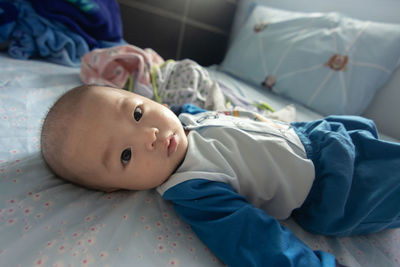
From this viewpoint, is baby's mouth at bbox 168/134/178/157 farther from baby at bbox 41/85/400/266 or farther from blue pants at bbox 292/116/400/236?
blue pants at bbox 292/116/400/236

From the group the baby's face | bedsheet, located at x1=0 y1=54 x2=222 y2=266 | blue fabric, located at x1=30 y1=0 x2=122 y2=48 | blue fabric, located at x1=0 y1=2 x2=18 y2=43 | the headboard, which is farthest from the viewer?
the headboard

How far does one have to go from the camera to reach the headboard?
→ 1.79 m

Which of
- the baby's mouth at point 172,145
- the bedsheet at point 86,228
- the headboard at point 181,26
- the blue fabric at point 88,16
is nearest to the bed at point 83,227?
the bedsheet at point 86,228

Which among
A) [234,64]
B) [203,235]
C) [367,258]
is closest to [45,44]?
[234,64]

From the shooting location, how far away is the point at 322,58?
1.21m

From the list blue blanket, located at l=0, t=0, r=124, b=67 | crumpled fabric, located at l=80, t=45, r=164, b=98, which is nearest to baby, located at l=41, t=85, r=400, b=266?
crumpled fabric, located at l=80, t=45, r=164, b=98

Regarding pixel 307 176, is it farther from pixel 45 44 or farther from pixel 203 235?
pixel 45 44

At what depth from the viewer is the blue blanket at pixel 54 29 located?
1.13m

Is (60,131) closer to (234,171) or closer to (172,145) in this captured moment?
(172,145)

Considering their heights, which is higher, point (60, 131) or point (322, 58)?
point (322, 58)

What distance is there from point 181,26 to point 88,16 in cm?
83

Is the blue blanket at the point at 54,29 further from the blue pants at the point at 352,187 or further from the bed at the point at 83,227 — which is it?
the blue pants at the point at 352,187

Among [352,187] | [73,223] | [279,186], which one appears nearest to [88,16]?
[73,223]

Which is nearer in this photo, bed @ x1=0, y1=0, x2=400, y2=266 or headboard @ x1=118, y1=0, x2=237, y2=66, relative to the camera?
bed @ x1=0, y1=0, x2=400, y2=266
